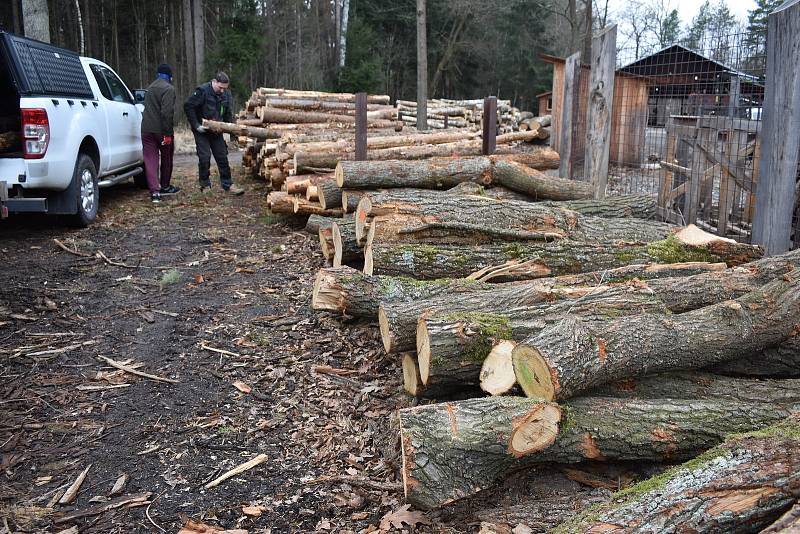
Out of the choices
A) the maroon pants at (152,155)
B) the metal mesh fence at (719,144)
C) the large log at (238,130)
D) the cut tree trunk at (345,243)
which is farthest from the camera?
the large log at (238,130)

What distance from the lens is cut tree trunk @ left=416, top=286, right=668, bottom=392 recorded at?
3898 mm

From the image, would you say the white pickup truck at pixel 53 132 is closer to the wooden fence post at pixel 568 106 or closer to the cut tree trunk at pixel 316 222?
the cut tree trunk at pixel 316 222

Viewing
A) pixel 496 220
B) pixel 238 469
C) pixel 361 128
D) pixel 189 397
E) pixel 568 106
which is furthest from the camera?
pixel 568 106

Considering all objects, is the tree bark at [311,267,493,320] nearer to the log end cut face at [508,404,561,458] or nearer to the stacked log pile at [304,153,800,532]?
the stacked log pile at [304,153,800,532]

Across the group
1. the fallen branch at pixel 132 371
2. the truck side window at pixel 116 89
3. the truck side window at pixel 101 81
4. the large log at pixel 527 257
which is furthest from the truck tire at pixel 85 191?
the large log at pixel 527 257

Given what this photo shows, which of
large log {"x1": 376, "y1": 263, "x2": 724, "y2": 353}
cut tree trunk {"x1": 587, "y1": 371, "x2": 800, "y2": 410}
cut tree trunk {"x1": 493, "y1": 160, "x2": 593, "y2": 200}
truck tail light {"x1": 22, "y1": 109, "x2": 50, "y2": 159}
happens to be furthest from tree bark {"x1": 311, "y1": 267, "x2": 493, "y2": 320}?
truck tail light {"x1": 22, "y1": 109, "x2": 50, "y2": 159}

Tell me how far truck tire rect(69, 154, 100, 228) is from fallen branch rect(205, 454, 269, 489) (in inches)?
236

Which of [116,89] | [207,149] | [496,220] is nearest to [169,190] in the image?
[207,149]

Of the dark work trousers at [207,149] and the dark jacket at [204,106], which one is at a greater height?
the dark jacket at [204,106]

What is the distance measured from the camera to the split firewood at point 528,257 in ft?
17.9

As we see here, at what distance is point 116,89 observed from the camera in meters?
11.0

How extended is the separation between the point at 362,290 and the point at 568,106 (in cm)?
517

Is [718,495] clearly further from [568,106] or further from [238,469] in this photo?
[568,106]

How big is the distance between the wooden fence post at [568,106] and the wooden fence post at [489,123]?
3.51 feet
